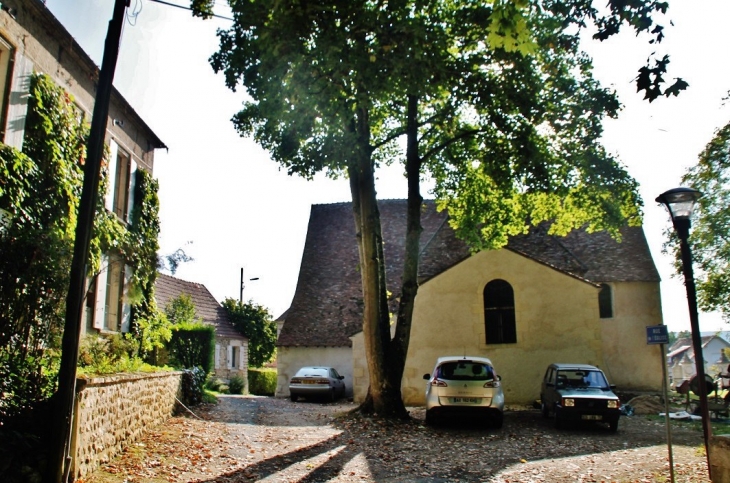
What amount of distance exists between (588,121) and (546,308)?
8042mm

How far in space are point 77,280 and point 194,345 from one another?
2191 cm

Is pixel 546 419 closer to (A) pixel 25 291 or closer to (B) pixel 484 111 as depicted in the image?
(B) pixel 484 111

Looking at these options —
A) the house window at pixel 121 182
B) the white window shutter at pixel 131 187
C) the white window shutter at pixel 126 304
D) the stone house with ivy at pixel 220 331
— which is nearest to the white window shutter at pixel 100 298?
the white window shutter at pixel 126 304

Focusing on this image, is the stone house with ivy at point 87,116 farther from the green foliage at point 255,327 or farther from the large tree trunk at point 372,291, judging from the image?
the green foliage at point 255,327

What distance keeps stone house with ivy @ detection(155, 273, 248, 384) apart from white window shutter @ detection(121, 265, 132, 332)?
18211mm

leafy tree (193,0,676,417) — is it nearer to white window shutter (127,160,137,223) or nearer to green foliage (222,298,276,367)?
white window shutter (127,160,137,223)

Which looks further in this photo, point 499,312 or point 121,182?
point 499,312

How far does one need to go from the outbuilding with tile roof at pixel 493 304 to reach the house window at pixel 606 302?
0.05 meters

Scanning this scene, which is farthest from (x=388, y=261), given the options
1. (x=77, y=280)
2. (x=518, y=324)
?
(x=77, y=280)

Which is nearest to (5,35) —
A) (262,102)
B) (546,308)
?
(262,102)

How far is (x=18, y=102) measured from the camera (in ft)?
38.0

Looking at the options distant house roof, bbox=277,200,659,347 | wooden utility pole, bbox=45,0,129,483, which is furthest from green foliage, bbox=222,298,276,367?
wooden utility pole, bbox=45,0,129,483

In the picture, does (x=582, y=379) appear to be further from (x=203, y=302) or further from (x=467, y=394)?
(x=203, y=302)

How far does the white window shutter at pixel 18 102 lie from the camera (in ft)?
36.9
